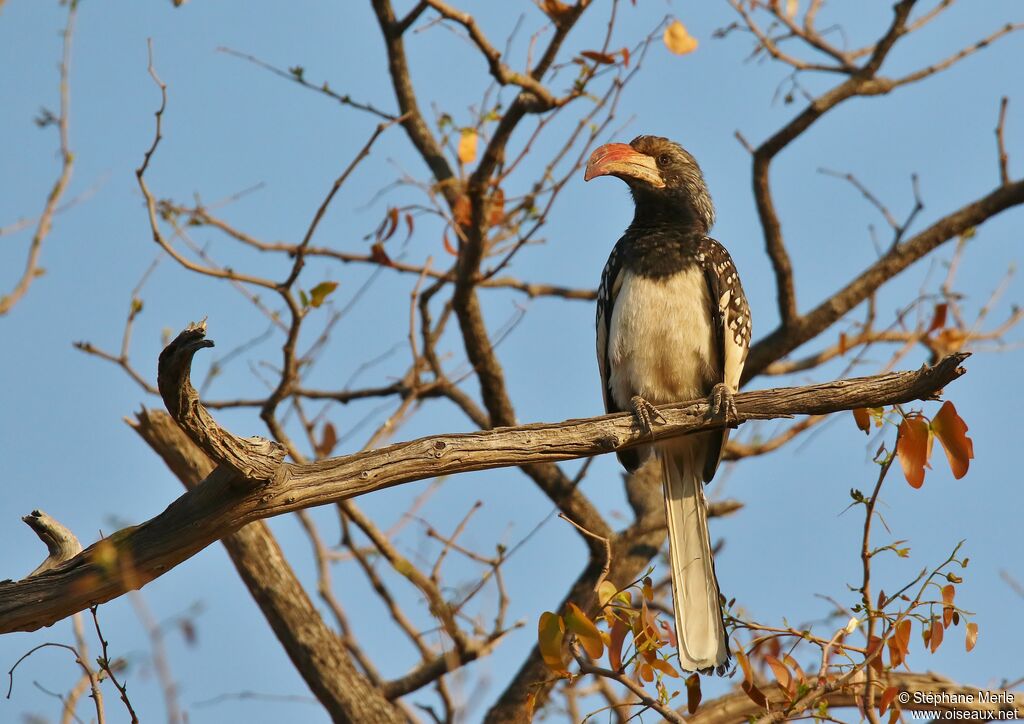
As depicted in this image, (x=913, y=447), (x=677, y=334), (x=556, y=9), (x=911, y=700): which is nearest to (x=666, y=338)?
(x=677, y=334)

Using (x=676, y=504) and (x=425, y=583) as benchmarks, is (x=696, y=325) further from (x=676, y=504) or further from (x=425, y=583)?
(x=425, y=583)

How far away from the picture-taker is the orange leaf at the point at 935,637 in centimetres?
276

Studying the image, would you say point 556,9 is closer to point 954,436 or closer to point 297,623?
point 954,436

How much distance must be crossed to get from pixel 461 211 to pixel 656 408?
62.4 inches

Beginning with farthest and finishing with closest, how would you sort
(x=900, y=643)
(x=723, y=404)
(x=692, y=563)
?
(x=692, y=563) < (x=723, y=404) < (x=900, y=643)

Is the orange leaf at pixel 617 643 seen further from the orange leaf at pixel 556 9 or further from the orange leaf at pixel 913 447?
the orange leaf at pixel 556 9

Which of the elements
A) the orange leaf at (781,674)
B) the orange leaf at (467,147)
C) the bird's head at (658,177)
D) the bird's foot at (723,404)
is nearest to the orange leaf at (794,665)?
the orange leaf at (781,674)

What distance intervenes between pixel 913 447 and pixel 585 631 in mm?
1003

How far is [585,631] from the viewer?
2.67 m

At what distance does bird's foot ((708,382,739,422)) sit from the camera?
130 inches

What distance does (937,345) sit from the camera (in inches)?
218

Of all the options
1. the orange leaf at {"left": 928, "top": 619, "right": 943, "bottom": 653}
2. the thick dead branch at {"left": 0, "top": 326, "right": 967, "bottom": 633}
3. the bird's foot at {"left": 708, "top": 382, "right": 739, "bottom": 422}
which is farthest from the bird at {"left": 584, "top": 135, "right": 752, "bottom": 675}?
the orange leaf at {"left": 928, "top": 619, "right": 943, "bottom": 653}

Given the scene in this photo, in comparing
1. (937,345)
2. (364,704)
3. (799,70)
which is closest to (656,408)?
(364,704)

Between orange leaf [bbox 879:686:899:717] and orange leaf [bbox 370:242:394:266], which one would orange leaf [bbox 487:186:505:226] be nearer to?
orange leaf [bbox 370:242:394:266]
